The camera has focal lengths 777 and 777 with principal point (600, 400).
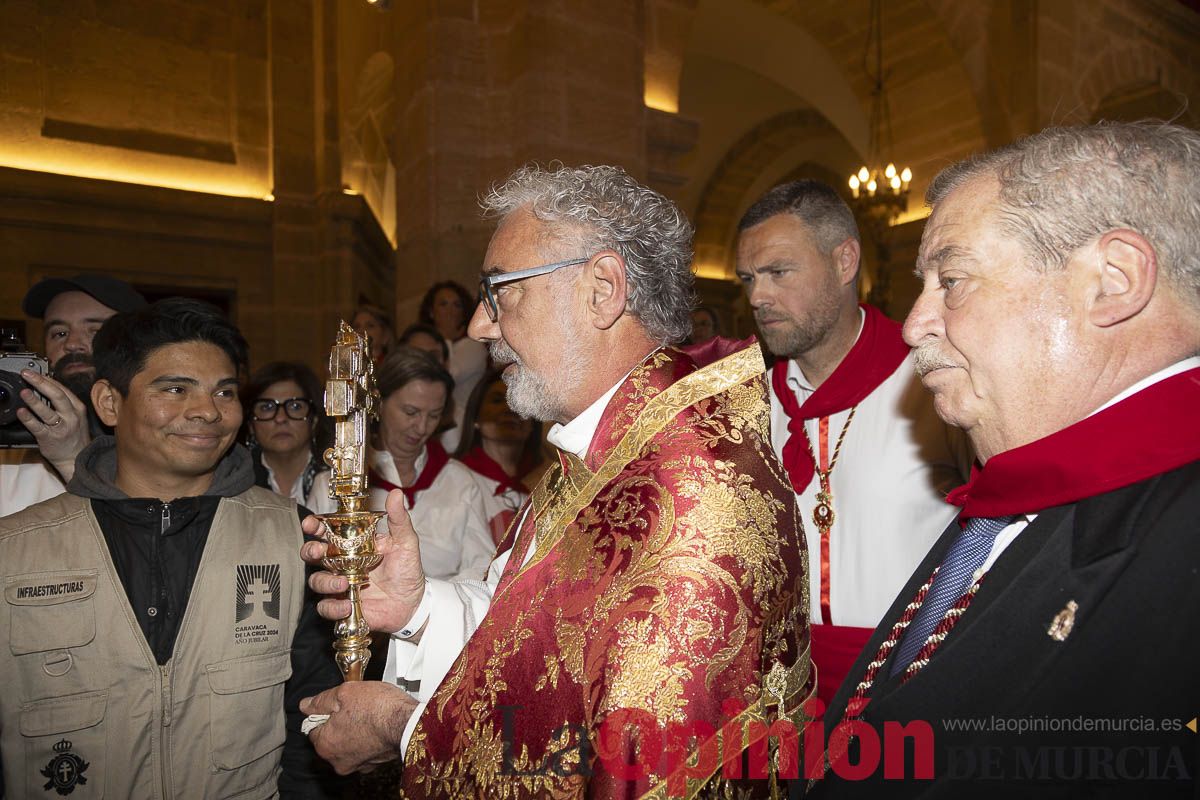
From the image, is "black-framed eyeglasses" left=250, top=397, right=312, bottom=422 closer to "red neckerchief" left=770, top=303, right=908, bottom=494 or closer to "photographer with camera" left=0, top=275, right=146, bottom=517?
"photographer with camera" left=0, top=275, right=146, bottom=517

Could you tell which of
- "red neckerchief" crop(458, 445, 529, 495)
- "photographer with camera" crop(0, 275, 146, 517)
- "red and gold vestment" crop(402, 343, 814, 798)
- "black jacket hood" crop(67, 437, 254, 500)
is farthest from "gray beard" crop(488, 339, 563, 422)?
"red neckerchief" crop(458, 445, 529, 495)

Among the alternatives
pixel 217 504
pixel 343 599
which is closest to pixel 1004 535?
pixel 343 599

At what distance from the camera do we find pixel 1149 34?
8.79 meters

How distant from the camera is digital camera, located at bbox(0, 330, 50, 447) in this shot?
2.62m

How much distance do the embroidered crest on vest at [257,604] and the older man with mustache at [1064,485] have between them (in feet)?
5.28

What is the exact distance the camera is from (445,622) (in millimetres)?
2008

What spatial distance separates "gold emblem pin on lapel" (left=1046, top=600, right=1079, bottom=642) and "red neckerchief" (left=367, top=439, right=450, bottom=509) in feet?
10.8

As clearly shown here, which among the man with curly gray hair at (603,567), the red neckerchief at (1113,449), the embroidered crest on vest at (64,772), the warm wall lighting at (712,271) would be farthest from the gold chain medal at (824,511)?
the warm wall lighting at (712,271)

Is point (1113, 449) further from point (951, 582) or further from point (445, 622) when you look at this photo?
point (445, 622)

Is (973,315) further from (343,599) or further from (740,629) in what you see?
(343,599)

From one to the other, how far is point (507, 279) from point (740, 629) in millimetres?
1009

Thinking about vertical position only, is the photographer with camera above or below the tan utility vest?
above

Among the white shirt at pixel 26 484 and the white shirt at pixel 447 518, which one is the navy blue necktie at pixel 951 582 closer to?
the white shirt at pixel 447 518

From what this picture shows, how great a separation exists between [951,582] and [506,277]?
1200mm
